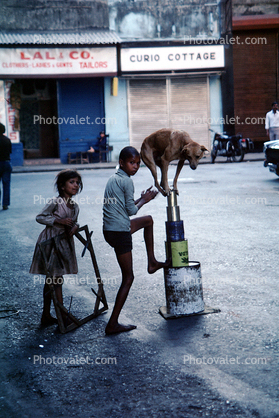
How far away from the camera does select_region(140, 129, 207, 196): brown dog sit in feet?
12.4

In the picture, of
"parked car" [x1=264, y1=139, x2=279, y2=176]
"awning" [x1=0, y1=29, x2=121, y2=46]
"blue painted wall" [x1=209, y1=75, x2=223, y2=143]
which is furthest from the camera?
"blue painted wall" [x1=209, y1=75, x2=223, y2=143]

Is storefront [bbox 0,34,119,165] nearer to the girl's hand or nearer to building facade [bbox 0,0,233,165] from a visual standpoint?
building facade [bbox 0,0,233,165]

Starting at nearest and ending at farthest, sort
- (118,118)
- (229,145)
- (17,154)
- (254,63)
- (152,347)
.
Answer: (152,347) < (229,145) < (17,154) < (254,63) < (118,118)

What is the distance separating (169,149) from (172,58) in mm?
20493

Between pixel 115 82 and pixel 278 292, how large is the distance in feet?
64.2

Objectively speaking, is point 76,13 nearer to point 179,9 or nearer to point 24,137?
point 179,9

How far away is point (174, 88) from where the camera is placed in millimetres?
24141

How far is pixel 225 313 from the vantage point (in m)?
4.43

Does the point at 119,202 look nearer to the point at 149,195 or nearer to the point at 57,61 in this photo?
the point at 149,195

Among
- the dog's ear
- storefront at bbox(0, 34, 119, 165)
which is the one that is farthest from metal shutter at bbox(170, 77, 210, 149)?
the dog's ear

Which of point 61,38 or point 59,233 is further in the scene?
point 61,38

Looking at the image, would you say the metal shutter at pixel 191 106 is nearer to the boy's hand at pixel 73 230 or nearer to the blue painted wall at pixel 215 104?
the blue painted wall at pixel 215 104

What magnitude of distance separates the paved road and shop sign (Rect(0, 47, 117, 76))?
16333 millimetres

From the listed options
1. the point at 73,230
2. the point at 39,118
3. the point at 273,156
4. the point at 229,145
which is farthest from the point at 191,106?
the point at 73,230
